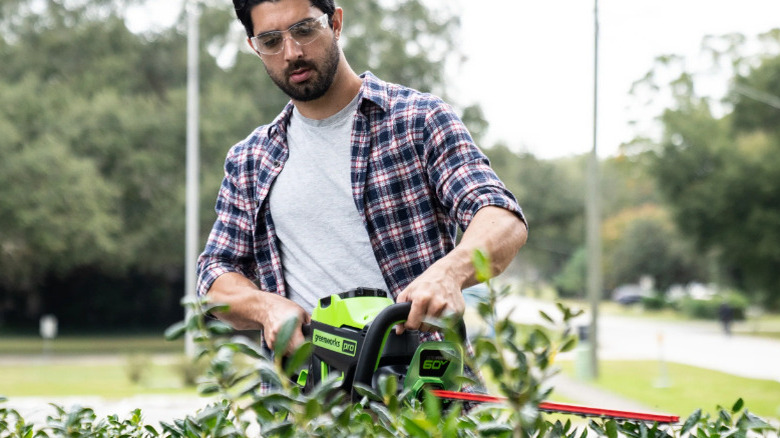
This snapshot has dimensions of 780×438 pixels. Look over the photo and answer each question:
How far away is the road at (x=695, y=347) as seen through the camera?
71.3 ft

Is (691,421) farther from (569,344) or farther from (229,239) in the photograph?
(229,239)

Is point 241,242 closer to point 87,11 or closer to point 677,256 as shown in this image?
point 87,11

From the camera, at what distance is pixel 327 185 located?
2395 mm

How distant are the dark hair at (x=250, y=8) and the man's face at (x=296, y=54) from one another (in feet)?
0.04

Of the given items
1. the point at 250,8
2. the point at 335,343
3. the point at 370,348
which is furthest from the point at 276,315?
the point at 250,8

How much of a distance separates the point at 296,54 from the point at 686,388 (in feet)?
52.3

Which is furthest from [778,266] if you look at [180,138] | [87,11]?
[87,11]

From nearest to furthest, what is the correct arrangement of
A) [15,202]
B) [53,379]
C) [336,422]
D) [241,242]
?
[336,422]
[241,242]
[53,379]
[15,202]

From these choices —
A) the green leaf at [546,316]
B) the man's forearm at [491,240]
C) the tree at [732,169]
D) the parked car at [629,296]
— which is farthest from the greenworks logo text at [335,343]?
the parked car at [629,296]

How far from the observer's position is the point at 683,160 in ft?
108

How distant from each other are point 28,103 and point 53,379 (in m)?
11.3

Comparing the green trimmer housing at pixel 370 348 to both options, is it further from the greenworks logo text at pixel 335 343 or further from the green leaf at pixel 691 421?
the green leaf at pixel 691 421

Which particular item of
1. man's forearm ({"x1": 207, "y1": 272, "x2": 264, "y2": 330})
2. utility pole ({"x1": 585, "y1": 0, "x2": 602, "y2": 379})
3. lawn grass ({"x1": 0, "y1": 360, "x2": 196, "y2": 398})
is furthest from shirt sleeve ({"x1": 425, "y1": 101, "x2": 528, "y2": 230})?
utility pole ({"x1": 585, "y1": 0, "x2": 602, "y2": 379})

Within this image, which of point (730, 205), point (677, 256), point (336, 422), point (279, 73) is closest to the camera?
point (336, 422)
